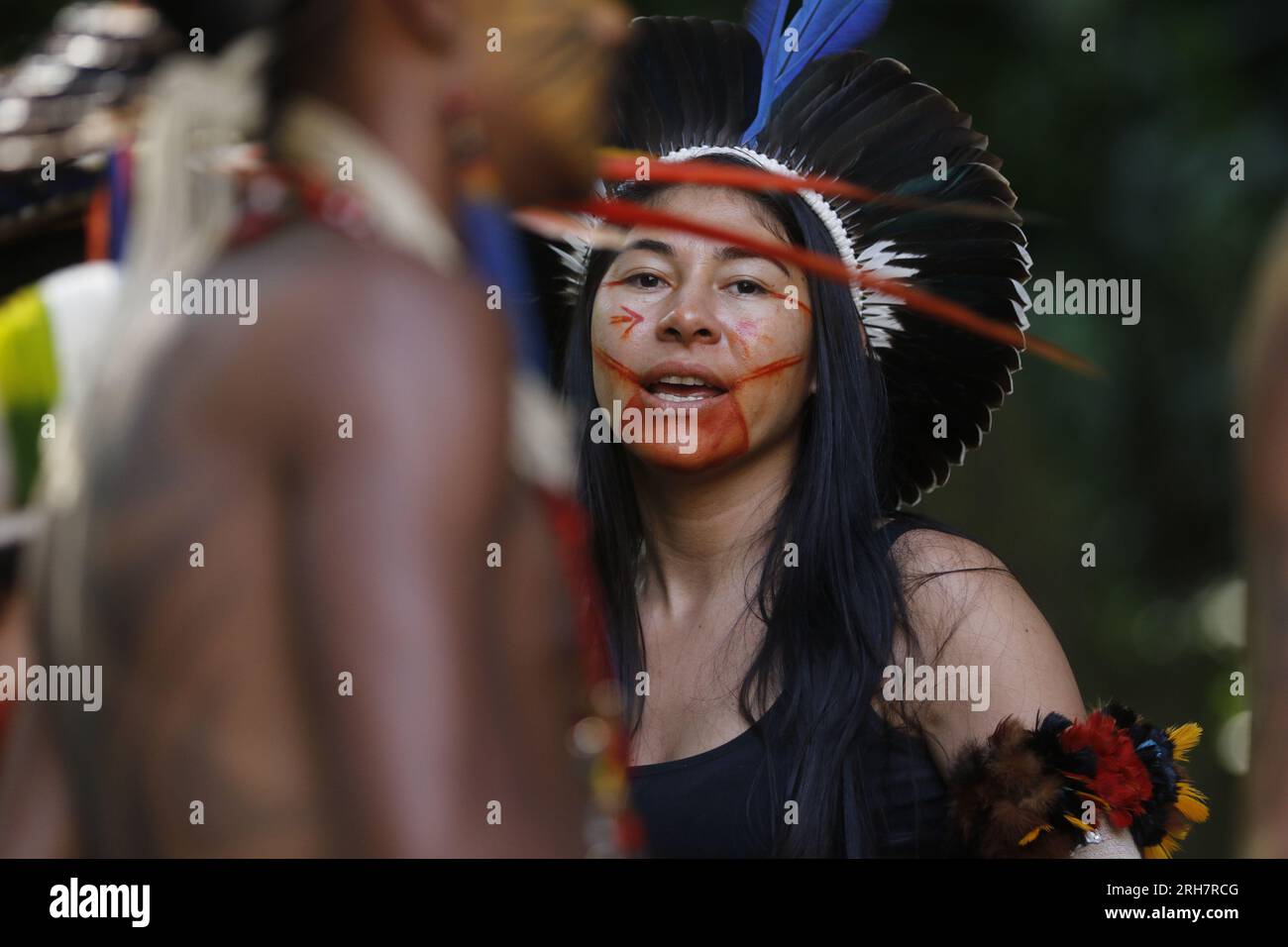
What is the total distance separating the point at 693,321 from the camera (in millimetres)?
2740

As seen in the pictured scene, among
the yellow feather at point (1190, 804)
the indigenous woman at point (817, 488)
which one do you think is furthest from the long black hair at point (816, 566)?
the yellow feather at point (1190, 804)

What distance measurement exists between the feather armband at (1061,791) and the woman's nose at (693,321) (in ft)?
2.56

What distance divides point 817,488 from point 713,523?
0.64ft

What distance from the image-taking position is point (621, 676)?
2.80 metres

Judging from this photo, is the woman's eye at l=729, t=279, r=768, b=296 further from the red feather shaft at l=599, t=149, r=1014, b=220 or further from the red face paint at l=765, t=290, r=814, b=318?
the red feather shaft at l=599, t=149, r=1014, b=220

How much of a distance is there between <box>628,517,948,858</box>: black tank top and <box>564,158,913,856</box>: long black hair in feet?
0.05

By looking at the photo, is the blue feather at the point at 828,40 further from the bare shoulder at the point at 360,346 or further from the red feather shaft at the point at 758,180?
the bare shoulder at the point at 360,346

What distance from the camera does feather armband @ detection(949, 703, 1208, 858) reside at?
8.27 feet

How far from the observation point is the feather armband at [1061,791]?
252 cm

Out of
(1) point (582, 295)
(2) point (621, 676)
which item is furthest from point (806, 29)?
(2) point (621, 676)

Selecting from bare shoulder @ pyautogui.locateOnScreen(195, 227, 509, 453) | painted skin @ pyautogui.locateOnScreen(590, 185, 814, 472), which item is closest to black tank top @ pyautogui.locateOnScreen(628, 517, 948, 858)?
painted skin @ pyautogui.locateOnScreen(590, 185, 814, 472)

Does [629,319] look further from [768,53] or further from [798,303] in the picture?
[768,53]

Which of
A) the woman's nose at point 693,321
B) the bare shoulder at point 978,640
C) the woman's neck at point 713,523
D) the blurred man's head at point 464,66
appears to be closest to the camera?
the blurred man's head at point 464,66

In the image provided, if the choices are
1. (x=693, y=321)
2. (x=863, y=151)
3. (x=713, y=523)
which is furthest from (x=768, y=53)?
(x=713, y=523)
